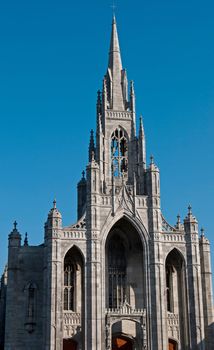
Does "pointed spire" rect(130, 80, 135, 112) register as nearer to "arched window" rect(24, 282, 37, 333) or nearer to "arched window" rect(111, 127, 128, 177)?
"arched window" rect(111, 127, 128, 177)

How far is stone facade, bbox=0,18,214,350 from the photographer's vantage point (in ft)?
150

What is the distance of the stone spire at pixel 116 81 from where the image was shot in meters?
54.4

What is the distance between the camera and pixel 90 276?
45906 millimetres

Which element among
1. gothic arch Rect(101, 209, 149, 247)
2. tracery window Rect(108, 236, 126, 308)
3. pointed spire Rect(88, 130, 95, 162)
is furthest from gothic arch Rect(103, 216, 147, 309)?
pointed spire Rect(88, 130, 95, 162)

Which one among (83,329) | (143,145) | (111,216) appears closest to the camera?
(83,329)

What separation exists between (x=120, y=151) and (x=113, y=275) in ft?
34.2

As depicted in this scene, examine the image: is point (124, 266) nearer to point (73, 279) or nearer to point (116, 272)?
point (116, 272)

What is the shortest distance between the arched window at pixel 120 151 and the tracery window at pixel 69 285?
28.4ft

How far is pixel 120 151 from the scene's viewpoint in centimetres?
5300

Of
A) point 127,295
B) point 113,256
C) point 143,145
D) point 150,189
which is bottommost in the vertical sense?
point 127,295

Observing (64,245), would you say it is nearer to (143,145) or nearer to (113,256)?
(113,256)

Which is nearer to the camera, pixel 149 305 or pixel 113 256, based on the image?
pixel 149 305

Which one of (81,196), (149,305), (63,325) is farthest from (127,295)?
(81,196)

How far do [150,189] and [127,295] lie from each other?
8442mm
